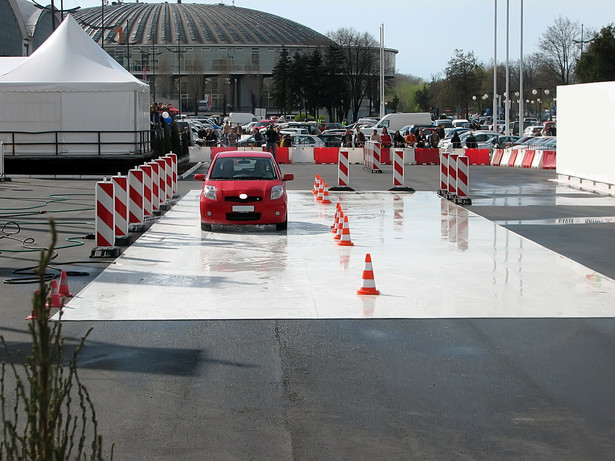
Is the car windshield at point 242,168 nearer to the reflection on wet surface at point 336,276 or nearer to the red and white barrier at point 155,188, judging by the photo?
the reflection on wet surface at point 336,276

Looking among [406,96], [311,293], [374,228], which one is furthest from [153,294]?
[406,96]

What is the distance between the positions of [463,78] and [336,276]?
93980mm

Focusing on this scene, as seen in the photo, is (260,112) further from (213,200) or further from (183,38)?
(213,200)

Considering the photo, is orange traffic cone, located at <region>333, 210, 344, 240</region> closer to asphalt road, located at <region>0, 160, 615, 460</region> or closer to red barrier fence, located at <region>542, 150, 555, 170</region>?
asphalt road, located at <region>0, 160, 615, 460</region>

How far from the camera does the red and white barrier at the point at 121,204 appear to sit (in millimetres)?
16062

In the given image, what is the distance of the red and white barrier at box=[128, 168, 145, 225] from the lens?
18527 millimetres

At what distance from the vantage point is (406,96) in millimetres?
169000

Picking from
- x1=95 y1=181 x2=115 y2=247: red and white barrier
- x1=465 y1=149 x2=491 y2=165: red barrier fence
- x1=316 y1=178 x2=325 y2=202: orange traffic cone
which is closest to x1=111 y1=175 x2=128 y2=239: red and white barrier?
x1=95 y1=181 x2=115 y2=247: red and white barrier

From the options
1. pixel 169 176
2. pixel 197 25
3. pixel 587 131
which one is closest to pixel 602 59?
pixel 587 131

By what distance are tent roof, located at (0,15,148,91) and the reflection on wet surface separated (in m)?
17.2

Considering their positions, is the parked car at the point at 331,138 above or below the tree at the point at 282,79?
below

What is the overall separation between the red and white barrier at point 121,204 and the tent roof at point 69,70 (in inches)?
813

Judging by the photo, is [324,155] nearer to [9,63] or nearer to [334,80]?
[9,63]

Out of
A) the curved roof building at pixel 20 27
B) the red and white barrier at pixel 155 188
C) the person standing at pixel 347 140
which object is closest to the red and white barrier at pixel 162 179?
the red and white barrier at pixel 155 188
